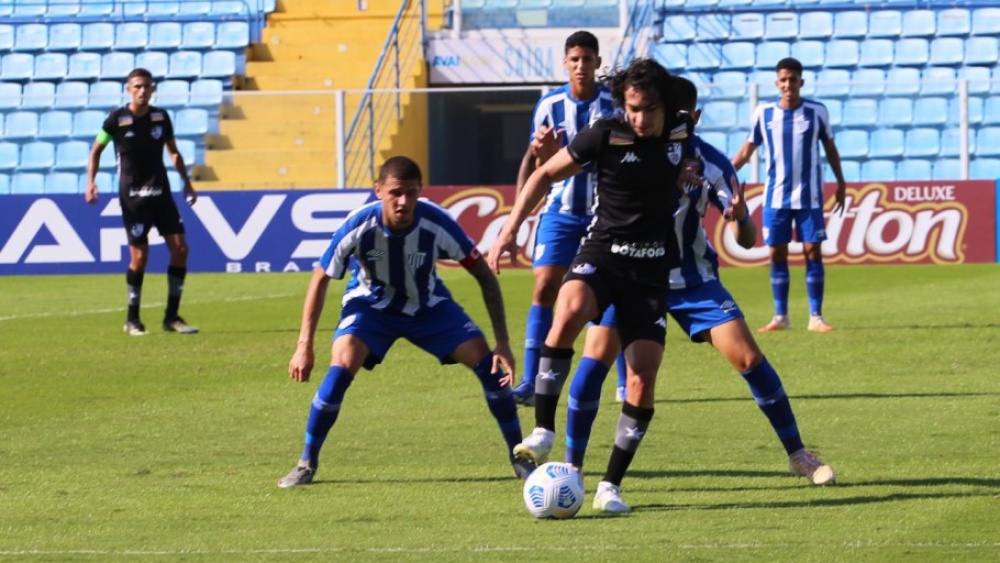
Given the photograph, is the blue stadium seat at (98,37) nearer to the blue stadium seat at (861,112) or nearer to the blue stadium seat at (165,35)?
the blue stadium seat at (165,35)

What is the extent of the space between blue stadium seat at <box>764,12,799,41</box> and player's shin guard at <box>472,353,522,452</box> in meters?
18.3

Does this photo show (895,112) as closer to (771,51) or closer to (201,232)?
(771,51)

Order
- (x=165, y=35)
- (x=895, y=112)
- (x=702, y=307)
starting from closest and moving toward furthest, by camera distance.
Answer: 1. (x=702, y=307)
2. (x=895, y=112)
3. (x=165, y=35)

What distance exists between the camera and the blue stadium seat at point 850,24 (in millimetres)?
24328

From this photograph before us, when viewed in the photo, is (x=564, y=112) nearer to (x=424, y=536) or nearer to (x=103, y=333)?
(x=424, y=536)

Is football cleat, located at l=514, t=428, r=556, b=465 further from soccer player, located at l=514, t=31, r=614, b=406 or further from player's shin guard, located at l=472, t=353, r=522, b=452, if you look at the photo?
soccer player, located at l=514, t=31, r=614, b=406

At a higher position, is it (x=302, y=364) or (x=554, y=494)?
(x=302, y=364)

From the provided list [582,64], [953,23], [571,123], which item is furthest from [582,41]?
[953,23]

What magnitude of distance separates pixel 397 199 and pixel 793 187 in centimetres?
663

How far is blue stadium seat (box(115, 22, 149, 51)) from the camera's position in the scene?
2631cm

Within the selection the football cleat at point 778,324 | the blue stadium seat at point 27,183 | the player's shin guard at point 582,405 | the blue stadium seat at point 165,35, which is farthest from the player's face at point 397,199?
the blue stadium seat at point 165,35

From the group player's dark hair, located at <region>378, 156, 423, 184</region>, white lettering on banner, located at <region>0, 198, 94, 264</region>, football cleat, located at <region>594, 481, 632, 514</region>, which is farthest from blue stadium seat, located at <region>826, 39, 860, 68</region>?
football cleat, located at <region>594, 481, 632, 514</region>

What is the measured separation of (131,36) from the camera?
87.1 ft

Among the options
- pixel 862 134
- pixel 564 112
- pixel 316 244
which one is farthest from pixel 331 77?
pixel 564 112
